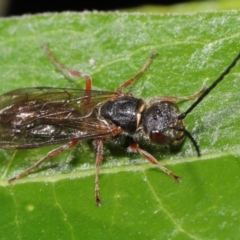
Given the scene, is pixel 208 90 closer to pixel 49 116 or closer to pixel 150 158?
pixel 150 158

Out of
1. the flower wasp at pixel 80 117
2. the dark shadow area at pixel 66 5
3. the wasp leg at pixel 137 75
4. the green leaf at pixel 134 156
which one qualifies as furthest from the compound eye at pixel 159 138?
the dark shadow area at pixel 66 5

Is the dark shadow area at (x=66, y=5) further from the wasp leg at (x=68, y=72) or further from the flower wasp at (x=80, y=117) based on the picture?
the flower wasp at (x=80, y=117)

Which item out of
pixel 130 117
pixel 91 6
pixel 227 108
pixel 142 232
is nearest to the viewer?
pixel 142 232

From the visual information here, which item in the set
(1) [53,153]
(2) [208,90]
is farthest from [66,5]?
(2) [208,90]

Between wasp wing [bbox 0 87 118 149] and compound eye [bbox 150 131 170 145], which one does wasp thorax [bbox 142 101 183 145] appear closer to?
compound eye [bbox 150 131 170 145]

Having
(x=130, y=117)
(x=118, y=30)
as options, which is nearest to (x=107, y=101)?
(x=130, y=117)

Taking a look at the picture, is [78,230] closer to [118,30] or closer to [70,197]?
[70,197]

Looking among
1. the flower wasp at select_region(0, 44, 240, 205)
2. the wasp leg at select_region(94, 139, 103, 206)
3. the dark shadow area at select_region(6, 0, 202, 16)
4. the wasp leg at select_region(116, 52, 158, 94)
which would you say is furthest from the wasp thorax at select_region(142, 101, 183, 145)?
the dark shadow area at select_region(6, 0, 202, 16)
